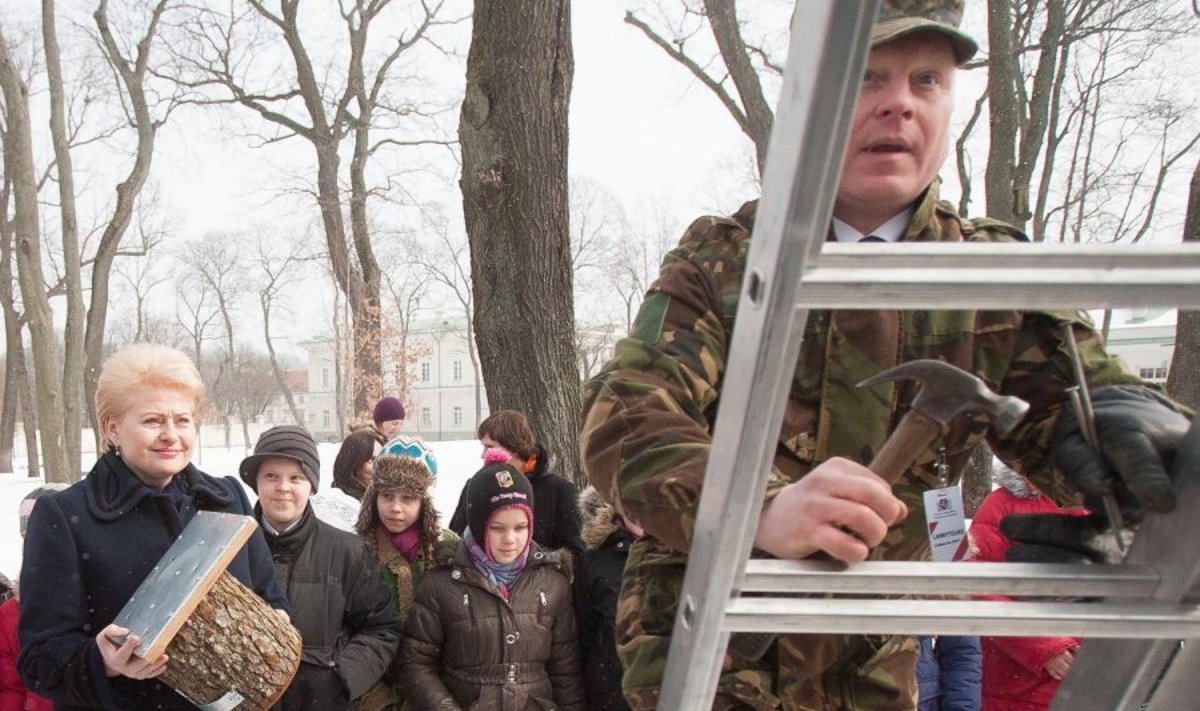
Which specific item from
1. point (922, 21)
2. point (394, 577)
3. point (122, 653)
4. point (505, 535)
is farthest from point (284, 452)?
point (922, 21)

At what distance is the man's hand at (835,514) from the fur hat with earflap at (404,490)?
3.62 meters

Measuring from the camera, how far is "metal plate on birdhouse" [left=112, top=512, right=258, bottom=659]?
97.0 inches

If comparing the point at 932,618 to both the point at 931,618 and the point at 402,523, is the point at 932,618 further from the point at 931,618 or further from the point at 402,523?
the point at 402,523

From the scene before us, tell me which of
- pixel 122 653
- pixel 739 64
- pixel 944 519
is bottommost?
pixel 122 653

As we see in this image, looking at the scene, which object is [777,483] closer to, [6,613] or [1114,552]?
[1114,552]

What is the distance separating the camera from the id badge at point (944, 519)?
4.92ft

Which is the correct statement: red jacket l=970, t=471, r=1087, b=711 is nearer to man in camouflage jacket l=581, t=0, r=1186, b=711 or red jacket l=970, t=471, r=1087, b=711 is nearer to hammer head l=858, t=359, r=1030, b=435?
man in camouflage jacket l=581, t=0, r=1186, b=711

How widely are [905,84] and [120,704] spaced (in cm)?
253

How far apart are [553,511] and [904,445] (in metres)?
4.21

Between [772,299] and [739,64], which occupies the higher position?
[739,64]

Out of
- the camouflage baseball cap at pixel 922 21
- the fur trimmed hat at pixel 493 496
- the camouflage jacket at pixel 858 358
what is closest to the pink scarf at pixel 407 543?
the fur trimmed hat at pixel 493 496

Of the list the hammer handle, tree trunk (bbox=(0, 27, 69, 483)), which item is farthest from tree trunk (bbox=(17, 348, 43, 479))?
the hammer handle

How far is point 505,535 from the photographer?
3939 millimetres

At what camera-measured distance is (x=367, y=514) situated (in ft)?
14.4
